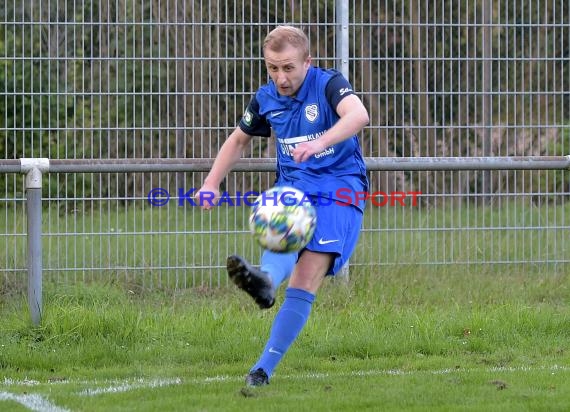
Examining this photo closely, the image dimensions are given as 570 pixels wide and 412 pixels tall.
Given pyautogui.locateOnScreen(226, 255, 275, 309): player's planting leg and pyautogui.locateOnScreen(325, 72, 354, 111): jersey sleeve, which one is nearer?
pyautogui.locateOnScreen(226, 255, 275, 309): player's planting leg

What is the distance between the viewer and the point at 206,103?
8562 mm

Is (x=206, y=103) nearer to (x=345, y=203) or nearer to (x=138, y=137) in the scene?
(x=138, y=137)

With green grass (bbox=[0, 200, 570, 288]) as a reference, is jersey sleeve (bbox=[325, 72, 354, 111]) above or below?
above

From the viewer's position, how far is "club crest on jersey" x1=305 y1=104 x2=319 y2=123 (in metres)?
5.81

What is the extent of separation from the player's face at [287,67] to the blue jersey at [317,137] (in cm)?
11

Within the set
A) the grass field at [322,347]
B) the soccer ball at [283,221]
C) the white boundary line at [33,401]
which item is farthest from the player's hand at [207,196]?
the white boundary line at [33,401]

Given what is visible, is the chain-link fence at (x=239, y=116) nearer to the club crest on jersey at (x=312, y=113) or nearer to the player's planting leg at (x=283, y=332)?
the club crest on jersey at (x=312, y=113)

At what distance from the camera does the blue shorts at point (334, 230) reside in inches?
224

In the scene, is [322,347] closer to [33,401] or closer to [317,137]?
[317,137]

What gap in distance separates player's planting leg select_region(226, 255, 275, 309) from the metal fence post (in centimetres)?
210

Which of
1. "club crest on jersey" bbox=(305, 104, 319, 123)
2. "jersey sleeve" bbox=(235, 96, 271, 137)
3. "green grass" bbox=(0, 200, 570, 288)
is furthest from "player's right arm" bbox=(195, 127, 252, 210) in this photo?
"green grass" bbox=(0, 200, 570, 288)

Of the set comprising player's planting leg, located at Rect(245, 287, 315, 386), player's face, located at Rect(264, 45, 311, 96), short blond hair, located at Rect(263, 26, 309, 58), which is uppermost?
short blond hair, located at Rect(263, 26, 309, 58)

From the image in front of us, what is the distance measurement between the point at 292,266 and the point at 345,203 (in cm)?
43

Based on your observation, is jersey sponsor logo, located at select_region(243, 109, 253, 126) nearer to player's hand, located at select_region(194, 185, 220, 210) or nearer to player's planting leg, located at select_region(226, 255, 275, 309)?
player's hand, located at select_region(194, 185, 220, 210)
